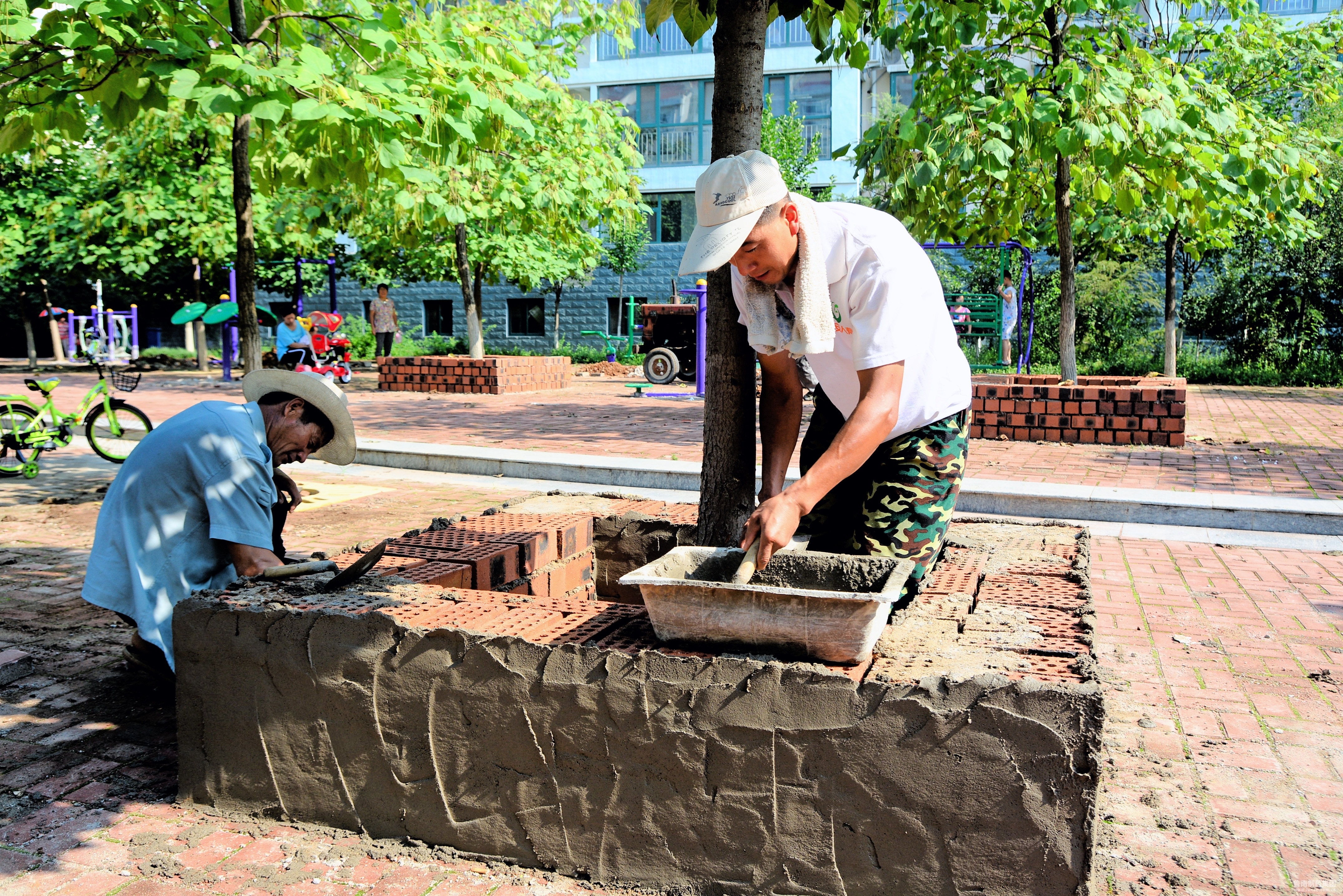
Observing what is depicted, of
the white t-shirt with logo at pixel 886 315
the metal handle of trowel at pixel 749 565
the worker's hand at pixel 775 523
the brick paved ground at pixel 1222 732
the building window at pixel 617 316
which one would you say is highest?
the building window at pixel 617 316

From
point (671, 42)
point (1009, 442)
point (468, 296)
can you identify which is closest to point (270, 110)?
point (1009, 442)

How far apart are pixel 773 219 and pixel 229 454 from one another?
1.83 metres

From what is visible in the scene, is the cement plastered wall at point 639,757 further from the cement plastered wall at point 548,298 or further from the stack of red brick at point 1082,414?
the cement plastered wall at point 548,298

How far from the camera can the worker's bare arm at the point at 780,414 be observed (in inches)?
124

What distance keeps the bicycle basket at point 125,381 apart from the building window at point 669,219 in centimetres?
1625

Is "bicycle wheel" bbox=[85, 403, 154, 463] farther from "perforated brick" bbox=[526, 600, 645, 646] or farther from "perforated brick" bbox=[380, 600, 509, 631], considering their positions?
"perforated brick" bbox=[526, 600, 645, 646]

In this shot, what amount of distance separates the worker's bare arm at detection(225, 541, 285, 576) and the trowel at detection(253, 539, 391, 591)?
4 centimetres

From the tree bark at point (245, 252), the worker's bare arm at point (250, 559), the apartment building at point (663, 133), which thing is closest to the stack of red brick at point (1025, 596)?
the worker's bare arm at point (250, 559)

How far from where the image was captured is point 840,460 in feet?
8.29

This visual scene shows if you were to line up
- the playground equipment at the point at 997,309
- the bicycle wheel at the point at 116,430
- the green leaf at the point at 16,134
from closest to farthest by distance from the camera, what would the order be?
the green leaf at the point at 16,134, the bicycle wheel at the point at 116,430, the playground equipment at the point at 997,309

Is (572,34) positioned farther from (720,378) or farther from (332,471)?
(720,378)

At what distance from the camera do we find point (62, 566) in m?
5.72

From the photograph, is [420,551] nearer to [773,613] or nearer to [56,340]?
[773,613]

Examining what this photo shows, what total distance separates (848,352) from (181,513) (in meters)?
2.13
